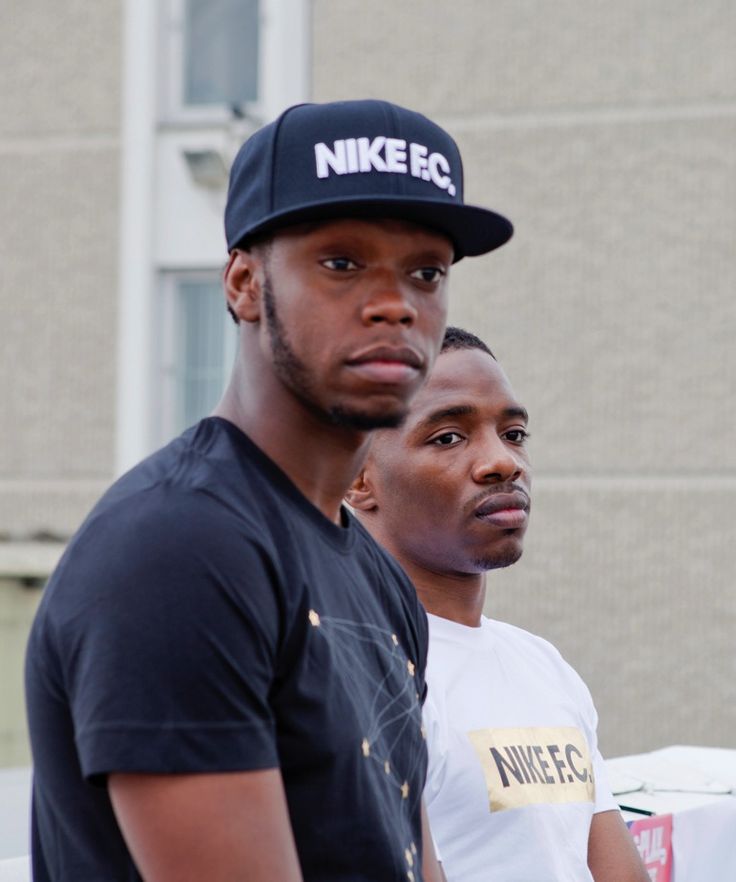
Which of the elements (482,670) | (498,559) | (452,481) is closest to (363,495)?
(452,481)

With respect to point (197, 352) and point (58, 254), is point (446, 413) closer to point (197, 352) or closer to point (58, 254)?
point (197, 352)

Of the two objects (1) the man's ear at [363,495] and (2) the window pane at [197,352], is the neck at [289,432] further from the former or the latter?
(2) the window pane at [197,352]

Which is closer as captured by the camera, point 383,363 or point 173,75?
point 383,363

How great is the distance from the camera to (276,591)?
1730 mm

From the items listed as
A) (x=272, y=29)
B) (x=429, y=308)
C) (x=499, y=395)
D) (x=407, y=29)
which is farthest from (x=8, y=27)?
(x=429, y=308)

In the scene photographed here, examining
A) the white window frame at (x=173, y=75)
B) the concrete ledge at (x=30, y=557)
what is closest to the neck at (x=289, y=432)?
the concrete ledge at (x=30, y=557)

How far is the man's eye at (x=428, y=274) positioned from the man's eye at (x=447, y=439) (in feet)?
3.16

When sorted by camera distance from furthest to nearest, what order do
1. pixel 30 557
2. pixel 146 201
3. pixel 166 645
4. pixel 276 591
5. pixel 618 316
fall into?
pixel 146 201
pixel 30 557
pixel 618 316
pixel 276 591
pixel 166 645

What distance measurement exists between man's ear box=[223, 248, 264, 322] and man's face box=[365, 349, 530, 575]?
3.08 feet

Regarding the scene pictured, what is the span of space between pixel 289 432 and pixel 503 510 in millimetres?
1035

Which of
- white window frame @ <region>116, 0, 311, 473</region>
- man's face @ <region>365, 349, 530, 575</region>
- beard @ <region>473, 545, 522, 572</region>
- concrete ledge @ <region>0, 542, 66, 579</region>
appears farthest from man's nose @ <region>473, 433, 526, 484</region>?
white window frame @ <region>116, 0, 311, 473</region>

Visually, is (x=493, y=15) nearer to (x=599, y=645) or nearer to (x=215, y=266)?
(x=215, y=266)

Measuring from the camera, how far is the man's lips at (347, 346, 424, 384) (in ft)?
6.13

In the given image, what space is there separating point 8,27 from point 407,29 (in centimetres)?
291
